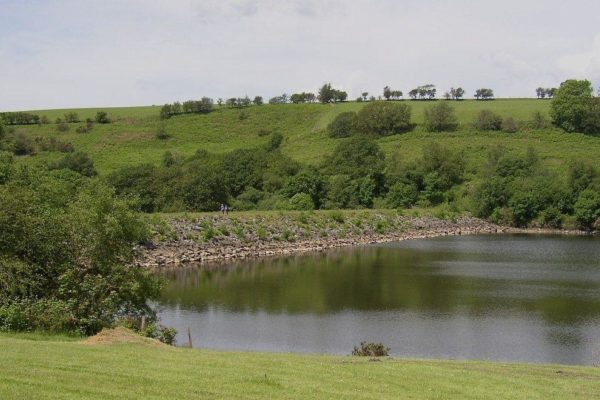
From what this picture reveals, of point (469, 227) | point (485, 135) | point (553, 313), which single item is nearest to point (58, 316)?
point (553, 313)

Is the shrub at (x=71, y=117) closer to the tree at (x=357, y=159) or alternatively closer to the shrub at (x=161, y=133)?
the shrub at (x=161, y=133)

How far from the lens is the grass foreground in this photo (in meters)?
18.0

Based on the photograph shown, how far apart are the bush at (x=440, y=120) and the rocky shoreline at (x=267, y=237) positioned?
44748 millimetres

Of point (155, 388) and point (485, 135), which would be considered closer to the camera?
point (155, 388)

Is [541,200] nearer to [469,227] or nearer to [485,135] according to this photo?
[469,227]

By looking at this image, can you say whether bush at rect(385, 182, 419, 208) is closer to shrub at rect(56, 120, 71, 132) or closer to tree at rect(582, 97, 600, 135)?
tree at rect(582, 97, 600, 135)

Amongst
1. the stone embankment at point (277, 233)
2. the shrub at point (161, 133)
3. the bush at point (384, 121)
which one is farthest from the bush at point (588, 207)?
the shrub at point (161, 133)

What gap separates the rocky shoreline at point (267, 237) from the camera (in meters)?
78.7

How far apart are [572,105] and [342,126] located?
157ft

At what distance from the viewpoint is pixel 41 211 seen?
39.0 meters

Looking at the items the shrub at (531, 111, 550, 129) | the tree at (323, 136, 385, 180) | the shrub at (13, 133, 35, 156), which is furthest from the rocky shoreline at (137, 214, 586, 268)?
the shrub at (13, 133, 35, 156)

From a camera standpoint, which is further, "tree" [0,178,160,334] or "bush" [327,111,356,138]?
"bush" [327,111,356,138]

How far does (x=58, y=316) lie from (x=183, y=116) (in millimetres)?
150471

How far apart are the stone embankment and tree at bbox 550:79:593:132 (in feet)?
140
